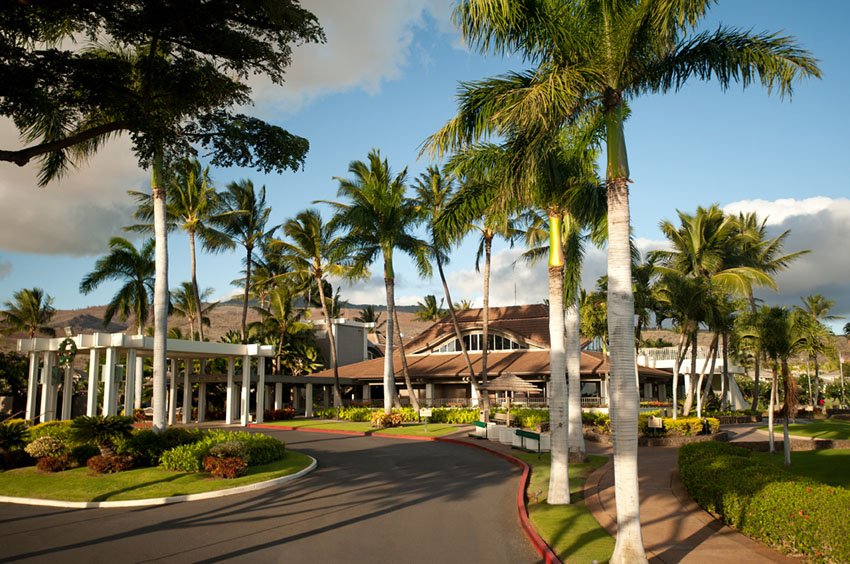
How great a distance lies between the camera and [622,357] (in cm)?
920

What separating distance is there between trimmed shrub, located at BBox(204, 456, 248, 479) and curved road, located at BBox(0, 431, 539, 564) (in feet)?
5.32

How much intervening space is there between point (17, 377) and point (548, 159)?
1673 inches

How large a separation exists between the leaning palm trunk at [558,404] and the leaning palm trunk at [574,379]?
392 cm

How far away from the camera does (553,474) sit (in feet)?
43.3

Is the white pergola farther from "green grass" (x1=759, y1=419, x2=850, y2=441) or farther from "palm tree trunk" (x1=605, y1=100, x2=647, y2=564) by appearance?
"green grass" (x1=759, y1=419, x2=850, y2=441)

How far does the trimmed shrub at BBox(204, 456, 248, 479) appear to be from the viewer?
55.0 ft

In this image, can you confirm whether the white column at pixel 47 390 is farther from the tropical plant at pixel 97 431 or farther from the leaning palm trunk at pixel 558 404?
the leaning palm trunk at pixel 558 404

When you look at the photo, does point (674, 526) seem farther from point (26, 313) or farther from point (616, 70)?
point (26, 313)

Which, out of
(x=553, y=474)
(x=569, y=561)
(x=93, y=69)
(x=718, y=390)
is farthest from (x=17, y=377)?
(x=718, y=390)

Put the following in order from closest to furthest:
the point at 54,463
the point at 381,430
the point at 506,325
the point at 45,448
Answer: the point at 54,463, the point at 45,448, the point at 381,430, the point at 506,325

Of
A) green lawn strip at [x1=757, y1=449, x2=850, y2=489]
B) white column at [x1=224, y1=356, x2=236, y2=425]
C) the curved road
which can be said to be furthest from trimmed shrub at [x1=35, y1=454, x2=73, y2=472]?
green lawn strip at [x1=757, y1=449, x2=850, y2=489]

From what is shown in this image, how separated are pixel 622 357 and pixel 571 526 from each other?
12.4ft

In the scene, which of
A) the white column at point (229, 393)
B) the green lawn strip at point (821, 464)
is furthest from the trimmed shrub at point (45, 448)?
the green lawn strip at point (821, 464)

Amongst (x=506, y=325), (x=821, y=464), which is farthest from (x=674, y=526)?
(x=506, y=325)
